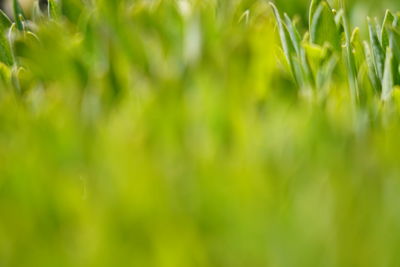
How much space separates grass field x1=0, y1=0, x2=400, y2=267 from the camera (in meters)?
1.44

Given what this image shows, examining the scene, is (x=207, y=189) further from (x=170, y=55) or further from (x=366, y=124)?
(x=170, y=55)

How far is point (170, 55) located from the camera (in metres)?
2.46

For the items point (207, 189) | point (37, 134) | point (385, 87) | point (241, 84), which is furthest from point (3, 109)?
point (385, 87)

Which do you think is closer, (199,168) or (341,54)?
(199,168)

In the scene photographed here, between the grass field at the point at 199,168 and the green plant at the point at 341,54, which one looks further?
the green plant at the point at 341,54

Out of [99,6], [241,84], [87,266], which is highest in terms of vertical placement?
[99,6]

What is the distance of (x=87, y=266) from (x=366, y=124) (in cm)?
108

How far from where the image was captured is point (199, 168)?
5.06 ft

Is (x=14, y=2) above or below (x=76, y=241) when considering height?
above

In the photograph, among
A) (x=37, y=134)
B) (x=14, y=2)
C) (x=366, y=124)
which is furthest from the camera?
(x=14, y=2)

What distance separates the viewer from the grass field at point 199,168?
4.74 feet

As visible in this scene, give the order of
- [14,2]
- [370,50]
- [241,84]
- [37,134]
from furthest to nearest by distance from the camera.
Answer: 1. [14,2]
2. [370,50]
3. [241,84]
4. [37,134]

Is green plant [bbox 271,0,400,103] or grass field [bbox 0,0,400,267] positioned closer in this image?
grass field [bbox 0,0,400,267]

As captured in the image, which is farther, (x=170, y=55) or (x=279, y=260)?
(x=170, y=55)
